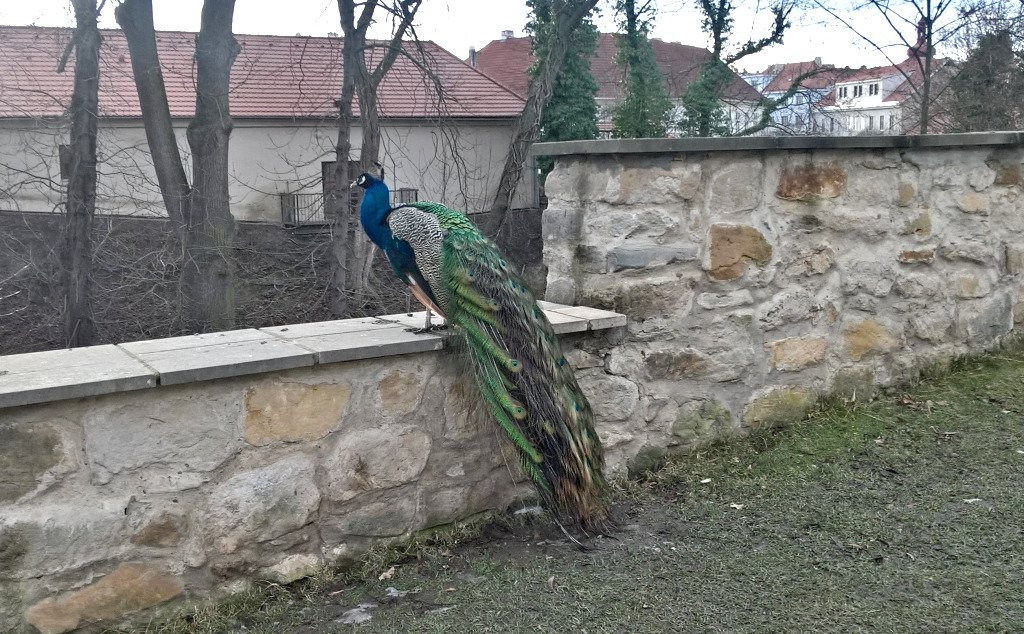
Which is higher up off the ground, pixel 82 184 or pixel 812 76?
pixel 812 76

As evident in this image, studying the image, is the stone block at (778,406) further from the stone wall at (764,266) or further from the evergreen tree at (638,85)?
the evergreen tree at (638,85)

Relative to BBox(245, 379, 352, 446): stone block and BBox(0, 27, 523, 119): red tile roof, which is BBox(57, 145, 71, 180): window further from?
BBox(245, 379, 352, 446): stone block

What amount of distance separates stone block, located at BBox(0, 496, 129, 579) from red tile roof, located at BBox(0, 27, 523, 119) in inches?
289

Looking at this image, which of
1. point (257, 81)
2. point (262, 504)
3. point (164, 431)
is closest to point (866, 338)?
point (262, 504)

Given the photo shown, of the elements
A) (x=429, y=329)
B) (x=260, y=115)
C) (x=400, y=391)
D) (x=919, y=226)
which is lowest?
(x=400, y=391)

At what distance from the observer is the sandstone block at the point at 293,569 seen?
3029mm

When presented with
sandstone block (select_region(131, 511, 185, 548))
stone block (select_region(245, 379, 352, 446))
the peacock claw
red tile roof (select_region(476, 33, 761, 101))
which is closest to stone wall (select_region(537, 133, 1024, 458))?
the peacock claw

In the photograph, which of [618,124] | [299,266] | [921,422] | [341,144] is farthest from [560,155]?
[618,124]

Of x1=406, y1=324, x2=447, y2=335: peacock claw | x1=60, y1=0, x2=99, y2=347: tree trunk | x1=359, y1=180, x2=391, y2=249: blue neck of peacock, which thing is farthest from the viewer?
x1=60, y1=0, x2=99, y2=347: tree trunk

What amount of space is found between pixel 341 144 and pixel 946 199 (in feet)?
28.3

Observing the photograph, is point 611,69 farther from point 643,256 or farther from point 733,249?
point 643,256

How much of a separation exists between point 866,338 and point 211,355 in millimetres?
3210

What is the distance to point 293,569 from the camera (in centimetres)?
307

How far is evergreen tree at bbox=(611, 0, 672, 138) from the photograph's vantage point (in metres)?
15.6
